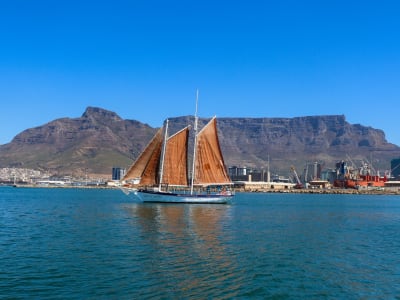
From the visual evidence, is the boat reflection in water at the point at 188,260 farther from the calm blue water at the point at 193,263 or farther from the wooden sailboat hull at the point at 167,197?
the wooden sailboat hull at the point at 167,197

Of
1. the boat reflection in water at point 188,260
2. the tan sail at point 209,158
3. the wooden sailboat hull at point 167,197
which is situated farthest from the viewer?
the wooden sailboat hull at point 167,197

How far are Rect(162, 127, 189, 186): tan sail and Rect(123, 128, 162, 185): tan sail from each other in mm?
2860

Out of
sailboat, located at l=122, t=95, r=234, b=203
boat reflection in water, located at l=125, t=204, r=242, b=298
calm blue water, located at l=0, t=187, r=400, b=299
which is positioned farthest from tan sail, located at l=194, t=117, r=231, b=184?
calm blue water, located at l=0, t=187, r=400, b=299

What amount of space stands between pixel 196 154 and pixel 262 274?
71.0 metres

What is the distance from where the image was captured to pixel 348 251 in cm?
4116

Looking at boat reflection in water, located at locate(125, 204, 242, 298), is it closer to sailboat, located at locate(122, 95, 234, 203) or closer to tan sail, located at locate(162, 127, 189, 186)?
sailboat, located at locate(122, 95, 234, 203)

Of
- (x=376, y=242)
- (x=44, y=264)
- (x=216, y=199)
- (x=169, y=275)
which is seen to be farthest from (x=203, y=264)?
(x=216, y=199)

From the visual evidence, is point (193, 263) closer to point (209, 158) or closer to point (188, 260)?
point (188, 260)

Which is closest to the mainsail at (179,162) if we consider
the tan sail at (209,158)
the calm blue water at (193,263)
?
the tan sail at (209,158)

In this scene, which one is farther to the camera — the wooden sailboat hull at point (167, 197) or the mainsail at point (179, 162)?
the wooden sailboat hull at point (167, 197)

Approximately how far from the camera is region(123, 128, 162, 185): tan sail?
9412cm

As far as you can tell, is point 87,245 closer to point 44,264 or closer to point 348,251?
point 44,264

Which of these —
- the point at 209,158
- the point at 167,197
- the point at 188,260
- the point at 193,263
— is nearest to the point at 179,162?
the point at 209,158

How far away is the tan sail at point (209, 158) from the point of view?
3947 inches
